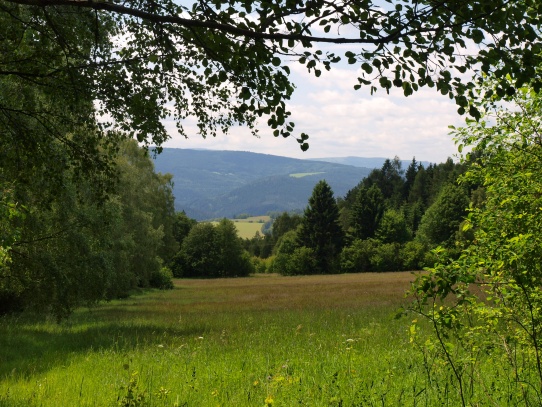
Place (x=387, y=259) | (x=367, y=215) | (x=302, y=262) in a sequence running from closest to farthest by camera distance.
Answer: (x=387, y=259) → (x=302, y=262) → (x=367, y=215)

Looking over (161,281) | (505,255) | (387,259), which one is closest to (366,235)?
Result: (387,259)

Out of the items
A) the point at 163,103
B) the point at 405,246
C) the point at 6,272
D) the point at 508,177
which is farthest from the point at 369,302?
the point at 405,246

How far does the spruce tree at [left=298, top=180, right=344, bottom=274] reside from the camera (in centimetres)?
7606

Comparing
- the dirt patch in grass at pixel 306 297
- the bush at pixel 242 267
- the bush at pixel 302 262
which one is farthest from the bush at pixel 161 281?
the bush at pixel 242 267

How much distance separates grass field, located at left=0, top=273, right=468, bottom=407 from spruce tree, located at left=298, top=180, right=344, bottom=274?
58.8 metres

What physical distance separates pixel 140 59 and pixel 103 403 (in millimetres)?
4467

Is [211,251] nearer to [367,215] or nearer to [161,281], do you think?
[367,215]

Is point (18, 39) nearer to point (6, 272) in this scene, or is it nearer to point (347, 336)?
point (6, 272)

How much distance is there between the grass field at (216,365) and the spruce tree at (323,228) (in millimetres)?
58839

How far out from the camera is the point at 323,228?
77.3m

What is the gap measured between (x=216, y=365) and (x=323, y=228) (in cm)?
6897

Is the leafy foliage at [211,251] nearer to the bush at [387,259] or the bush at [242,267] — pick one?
the bush at [242,267]

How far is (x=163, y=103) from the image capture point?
19.6ft

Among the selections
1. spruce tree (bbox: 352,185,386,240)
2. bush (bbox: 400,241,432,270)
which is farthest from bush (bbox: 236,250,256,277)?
bush (bbox: 400,241,432,270)
